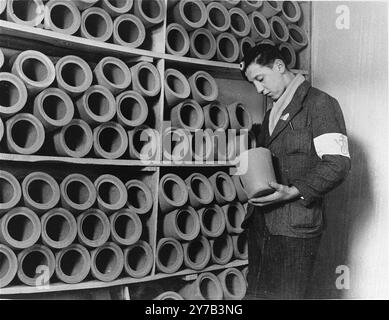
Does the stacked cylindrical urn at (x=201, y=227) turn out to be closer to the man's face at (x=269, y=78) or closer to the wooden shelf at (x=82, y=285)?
the wooden shelf at (x=82, y=285)

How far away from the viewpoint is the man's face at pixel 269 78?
2.02m

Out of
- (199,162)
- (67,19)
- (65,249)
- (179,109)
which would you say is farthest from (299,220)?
(67,19)

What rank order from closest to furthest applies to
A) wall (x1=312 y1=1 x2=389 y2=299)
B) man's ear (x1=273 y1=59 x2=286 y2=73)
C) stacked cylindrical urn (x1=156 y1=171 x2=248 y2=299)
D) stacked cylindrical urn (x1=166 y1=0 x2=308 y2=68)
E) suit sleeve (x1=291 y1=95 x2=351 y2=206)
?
suit sleeve (x1=291 y1=95 x2=351 y2=206)
man's ear (x1=273 y1=59 x2=286 y2=73)
stacked cylindrical urn (x1=156 y1=171 x2=248 y2=299)
stacked cylindrical urn (x1=166 y1=0 x2=308 y2=68)
wall (x1=312 y1=1 x2=389 y2=299)

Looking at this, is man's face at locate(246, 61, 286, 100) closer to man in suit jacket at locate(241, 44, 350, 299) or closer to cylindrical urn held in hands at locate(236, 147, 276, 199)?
man in suit jacket at locate(241, 44, 350, 299)

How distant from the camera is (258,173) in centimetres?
194

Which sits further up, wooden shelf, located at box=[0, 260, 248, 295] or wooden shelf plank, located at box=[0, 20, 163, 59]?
wooden shelf plank, located at box=[0, 20, 163, 59]

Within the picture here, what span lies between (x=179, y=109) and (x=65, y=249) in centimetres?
91

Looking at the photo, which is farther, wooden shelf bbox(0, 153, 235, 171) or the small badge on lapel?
the small badge on lapel

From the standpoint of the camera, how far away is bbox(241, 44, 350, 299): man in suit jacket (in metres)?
1.85

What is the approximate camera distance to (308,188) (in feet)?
6.11

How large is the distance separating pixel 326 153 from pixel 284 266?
0.53m

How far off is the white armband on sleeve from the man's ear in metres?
0.38

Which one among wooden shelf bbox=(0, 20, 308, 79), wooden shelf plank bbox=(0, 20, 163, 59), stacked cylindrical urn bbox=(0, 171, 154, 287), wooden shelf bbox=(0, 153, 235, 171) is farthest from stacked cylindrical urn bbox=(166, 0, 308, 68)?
stacked cylindrical urn bbox=(0, 171, 154, 287)

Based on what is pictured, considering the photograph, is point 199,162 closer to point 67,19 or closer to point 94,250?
Result: point 94,250
